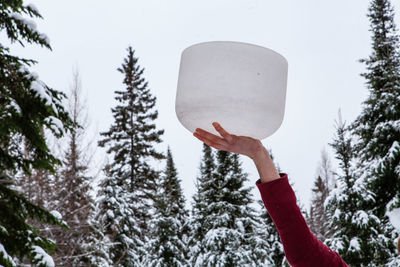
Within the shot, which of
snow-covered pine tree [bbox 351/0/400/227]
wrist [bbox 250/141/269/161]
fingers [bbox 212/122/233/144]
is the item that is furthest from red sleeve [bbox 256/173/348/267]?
snow-covered pine tree [bbox 351/0/400/227]

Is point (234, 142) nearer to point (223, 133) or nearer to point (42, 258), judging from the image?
point (223, 133)

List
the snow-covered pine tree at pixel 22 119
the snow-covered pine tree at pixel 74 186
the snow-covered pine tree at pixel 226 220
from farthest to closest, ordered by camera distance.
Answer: the snow-covered pine tree at pixel 226 220 < the snow-covered pine tree at pixel 74 186 < the snow-covered pine tree at pixel 22 119

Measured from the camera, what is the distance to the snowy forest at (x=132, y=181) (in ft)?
16.1

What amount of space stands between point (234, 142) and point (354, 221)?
13240mm

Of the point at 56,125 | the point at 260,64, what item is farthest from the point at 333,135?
the point at 260,64

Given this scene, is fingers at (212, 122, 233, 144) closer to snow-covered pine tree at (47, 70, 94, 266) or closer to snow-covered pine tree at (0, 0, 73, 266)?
snow-covered pine tree at (0, 0, 73, 266)

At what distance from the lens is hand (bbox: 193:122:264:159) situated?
5.48 feet

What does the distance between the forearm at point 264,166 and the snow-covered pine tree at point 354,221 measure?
39.6 feet

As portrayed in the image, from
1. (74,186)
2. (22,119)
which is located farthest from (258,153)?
(74,186)

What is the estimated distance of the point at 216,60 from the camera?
1560 millimetres

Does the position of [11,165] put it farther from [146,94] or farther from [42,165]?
[146,94]

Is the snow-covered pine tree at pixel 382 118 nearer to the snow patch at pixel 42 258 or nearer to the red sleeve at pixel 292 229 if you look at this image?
the snow patch at pixel 42 258

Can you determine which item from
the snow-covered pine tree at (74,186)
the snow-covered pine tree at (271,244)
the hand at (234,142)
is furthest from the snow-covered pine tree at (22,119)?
the snow-covered pine tree at (271,244)

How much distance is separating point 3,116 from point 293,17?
377cm
